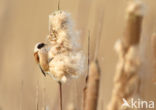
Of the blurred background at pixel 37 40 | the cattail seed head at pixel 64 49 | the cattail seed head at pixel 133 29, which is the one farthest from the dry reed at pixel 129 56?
the blurred background at pixel 37 40

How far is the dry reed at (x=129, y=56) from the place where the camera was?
69 cm

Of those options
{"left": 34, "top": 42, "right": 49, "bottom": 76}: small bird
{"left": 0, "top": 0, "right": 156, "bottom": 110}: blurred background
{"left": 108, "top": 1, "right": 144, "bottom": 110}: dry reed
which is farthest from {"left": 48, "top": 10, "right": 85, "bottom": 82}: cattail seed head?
{"left": 0, "top": 0, "right": 156, "bottom": 110}: blurred background

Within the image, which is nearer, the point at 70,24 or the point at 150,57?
the point at 70,24

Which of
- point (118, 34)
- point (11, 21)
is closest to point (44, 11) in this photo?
point (11, 21)

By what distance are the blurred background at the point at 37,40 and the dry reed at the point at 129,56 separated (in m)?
0.48

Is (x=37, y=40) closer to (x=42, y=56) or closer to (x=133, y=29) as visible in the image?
(x=42, y=56)

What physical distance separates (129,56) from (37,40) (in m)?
1.10

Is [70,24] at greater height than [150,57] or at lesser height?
greater

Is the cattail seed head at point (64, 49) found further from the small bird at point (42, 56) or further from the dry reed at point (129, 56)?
the dry reed at point (129, 56)

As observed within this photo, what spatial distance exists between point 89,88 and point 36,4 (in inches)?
44.5

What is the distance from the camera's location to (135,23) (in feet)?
2.26

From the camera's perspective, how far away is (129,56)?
70 cm

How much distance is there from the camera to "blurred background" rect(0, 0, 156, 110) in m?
1.34

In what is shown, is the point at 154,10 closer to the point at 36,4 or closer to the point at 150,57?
the point at 150,57
